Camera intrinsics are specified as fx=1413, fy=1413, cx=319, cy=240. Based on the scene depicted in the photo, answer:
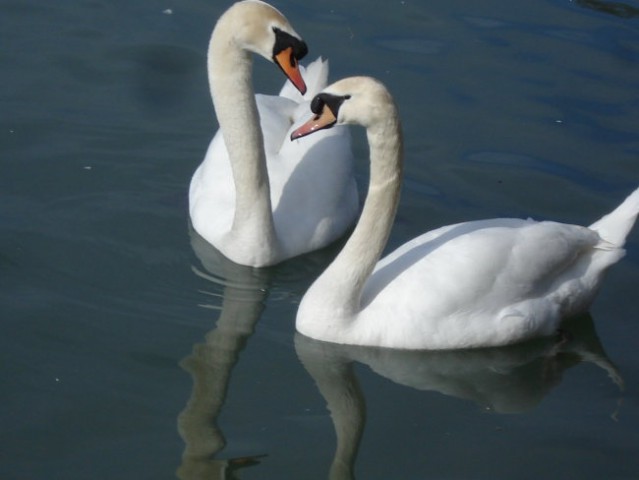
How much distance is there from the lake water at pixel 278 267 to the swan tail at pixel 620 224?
18.0 inches

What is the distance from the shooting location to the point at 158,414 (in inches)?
280

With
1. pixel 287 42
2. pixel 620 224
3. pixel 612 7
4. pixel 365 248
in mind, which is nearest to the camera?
pixel 365 248

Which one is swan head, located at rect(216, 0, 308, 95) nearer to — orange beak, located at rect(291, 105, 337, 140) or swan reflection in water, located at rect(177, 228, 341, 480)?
orange beak, located at rect(291, 105, 337, 140)

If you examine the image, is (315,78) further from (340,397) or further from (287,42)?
(340,397)

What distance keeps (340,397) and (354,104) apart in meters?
1.55

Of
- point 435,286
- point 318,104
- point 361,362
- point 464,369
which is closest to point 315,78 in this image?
point 318,104

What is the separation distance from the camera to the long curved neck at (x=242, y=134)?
8328 mm

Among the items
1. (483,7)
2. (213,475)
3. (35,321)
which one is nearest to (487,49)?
(483,7)

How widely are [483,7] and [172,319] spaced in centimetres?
561

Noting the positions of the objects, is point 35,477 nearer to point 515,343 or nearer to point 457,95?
point 515,343

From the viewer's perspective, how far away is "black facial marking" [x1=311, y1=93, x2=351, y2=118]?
740cm

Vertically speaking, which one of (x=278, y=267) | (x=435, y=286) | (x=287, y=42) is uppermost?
(x=287, y=42)

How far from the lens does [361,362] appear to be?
782cm

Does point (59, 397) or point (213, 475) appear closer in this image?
point (213, 475)
